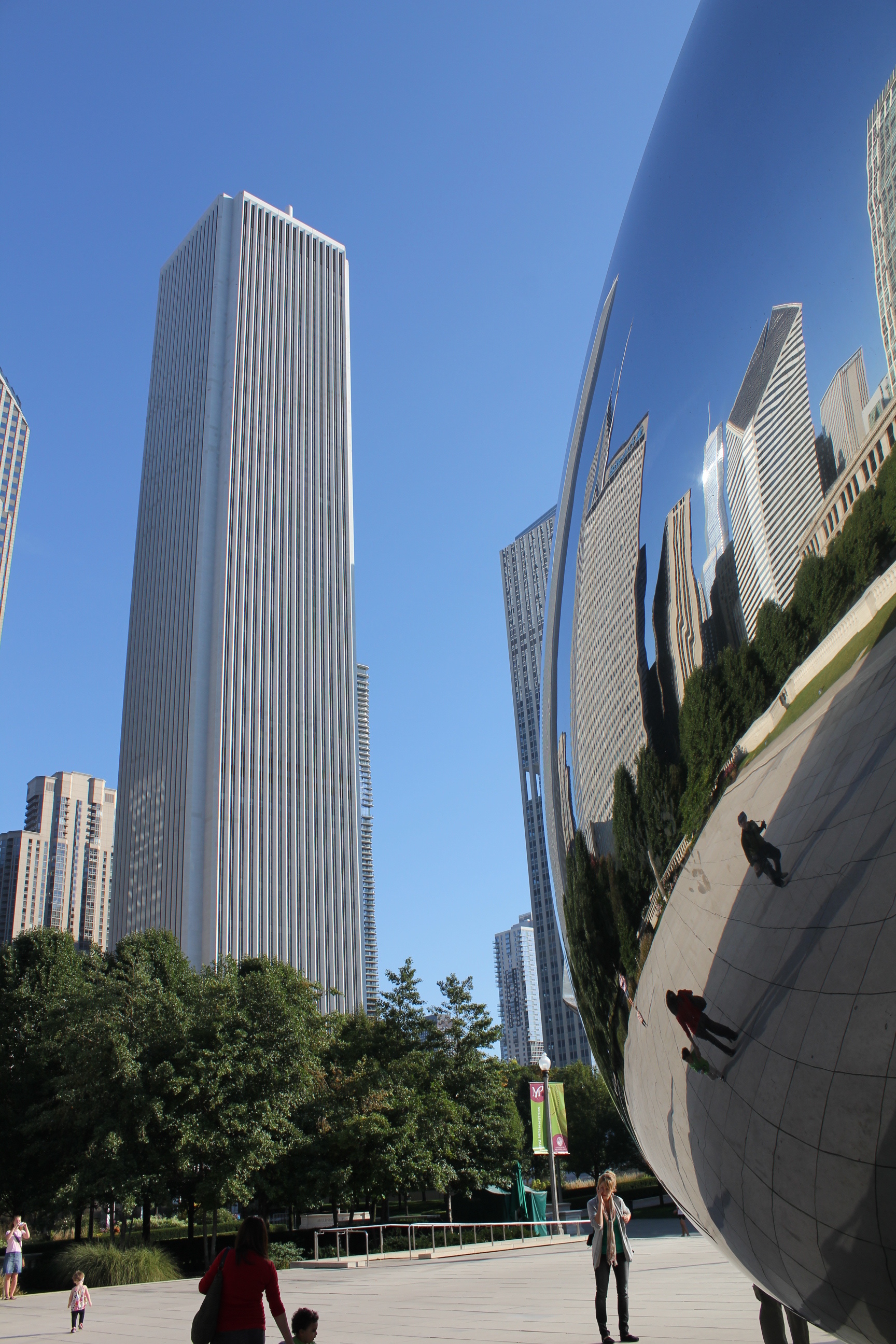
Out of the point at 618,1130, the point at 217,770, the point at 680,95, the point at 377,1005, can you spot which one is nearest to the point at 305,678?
the point at 217,770

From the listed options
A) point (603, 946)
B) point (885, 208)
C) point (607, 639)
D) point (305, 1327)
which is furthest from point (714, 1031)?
point (305, 1327)

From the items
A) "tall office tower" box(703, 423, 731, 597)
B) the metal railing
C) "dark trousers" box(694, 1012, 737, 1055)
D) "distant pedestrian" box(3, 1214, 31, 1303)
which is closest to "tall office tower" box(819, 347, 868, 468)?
"tall office tower" box(703, 423, 731, 597)

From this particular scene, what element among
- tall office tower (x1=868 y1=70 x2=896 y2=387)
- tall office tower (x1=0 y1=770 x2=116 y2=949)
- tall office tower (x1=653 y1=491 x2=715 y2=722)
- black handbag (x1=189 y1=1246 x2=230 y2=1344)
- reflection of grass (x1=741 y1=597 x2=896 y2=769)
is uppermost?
tall office tower (x1=0 y1=770 x2=116 y2=949)

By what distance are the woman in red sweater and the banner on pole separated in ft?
64.8

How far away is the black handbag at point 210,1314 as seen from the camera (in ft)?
16.7

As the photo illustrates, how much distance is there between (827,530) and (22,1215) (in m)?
38.7

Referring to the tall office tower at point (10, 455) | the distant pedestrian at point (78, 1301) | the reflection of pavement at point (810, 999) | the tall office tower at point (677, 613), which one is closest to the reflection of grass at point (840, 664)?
the reflection of pavement at point (810, 999)

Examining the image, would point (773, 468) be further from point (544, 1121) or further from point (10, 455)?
point (10, 455)

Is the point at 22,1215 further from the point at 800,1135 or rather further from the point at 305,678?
the point at 305,678

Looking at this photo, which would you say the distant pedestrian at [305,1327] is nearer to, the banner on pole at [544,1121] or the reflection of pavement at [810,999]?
the reflection of pavement at [810,999]

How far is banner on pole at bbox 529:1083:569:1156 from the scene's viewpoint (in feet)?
79.2

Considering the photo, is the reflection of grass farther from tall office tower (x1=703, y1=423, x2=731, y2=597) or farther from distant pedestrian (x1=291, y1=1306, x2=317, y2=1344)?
distant pedestrian (x1=291, y1=1306, x2=317, y2=1344)

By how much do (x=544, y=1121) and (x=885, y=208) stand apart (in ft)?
86.4

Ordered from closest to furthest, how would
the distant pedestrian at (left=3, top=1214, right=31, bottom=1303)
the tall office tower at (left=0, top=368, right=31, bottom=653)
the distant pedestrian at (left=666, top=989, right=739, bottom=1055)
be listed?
1. the distant pedestrian at (left=666, top=989, right=739, bottom=1055)
2. the distant pedestrian at (left=3, top=1214, right=31, bottom=1303)
3. the tall office tower at (left=0, top=368, right=31, bottom=653)
